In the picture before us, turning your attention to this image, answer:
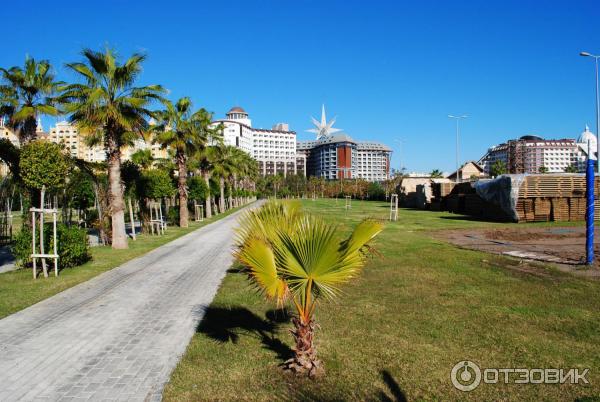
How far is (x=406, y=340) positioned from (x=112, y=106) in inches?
574

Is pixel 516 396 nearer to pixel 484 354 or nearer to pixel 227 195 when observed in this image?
pixel 484 354

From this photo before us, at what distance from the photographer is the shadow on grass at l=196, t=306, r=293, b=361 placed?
652cm

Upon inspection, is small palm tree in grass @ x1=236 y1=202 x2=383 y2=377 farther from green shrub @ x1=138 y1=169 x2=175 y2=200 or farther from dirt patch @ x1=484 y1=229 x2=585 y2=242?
green shrub @ x1=138 y1=169 x2=175 y2=200

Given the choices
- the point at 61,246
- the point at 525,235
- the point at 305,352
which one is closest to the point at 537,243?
the point at 525,235

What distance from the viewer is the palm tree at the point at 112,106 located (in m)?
16.5

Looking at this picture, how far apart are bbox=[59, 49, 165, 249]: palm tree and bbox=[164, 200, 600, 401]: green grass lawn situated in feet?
30.8

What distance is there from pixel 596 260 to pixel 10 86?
2049 cm

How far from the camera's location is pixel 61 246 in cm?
1313

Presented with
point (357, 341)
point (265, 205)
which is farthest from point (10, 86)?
point (357, 341)

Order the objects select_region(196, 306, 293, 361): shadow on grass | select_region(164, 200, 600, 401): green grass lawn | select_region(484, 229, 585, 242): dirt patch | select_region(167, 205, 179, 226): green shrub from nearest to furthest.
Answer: select_region(164, 200, 600, 401): green grass lawn < select_region(196, 306, 293, 361): shadow on grass < select_region(484, 229, 585, 242): dirt patch < select_region(167, 205, 179, 226): green shrub

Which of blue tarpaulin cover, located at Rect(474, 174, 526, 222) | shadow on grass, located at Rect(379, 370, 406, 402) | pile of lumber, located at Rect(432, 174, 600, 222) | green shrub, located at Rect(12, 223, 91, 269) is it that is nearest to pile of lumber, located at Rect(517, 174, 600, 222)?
pile of lumber, located at Rect(432, 174, 600, 222)

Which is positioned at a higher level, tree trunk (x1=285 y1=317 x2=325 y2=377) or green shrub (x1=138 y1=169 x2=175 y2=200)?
green shrub (x1=138 y1=169 x2=175 y2=200)

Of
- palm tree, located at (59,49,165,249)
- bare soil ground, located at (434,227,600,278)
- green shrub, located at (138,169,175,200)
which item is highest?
palm tree, located at (59,49,165,249)

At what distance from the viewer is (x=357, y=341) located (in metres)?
6.48
